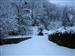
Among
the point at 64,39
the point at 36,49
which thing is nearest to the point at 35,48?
the point at 36,49

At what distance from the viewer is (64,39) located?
643 cm

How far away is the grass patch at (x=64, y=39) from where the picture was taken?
6348 mm

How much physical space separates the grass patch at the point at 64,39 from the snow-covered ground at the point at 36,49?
7 centimetres

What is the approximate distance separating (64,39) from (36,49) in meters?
0.55

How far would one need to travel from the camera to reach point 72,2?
635 cm

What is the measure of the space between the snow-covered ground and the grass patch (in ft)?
0.25

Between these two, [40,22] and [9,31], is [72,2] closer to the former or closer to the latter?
[40,22]

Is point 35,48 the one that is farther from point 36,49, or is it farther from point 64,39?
point 64,39

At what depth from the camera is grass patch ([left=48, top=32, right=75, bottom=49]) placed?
20.8 ft

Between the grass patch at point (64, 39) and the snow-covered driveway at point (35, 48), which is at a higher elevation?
the grass patch at point (64, 39)

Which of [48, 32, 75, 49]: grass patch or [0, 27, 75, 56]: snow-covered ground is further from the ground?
[48, 32, 75, 49]: grass patch

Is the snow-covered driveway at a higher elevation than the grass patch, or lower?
lower

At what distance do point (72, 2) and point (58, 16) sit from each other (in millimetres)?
370

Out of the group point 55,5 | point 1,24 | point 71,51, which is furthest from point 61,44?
→ point 1,24
